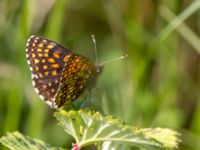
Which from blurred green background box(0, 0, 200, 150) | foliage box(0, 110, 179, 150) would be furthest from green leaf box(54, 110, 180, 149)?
blurred green background box(0, 0, 200, 150)

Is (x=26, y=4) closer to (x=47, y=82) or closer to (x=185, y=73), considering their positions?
(x=47, y=82)

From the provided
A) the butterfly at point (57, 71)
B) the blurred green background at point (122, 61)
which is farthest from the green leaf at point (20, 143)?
the blurred green background at point (122, 61)

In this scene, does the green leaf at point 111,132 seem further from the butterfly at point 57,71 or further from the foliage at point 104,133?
the butterfly at point 57,71

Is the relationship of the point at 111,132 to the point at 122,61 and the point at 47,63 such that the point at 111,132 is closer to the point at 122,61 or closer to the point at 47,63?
the point at 47,63

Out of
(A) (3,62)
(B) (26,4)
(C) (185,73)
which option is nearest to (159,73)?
(C) (185,73)

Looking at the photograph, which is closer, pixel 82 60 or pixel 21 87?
pixel 82 60

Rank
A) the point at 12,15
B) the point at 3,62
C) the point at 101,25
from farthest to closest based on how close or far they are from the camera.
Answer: the point at 101,25
the point at 3,62
the point at 12,15
